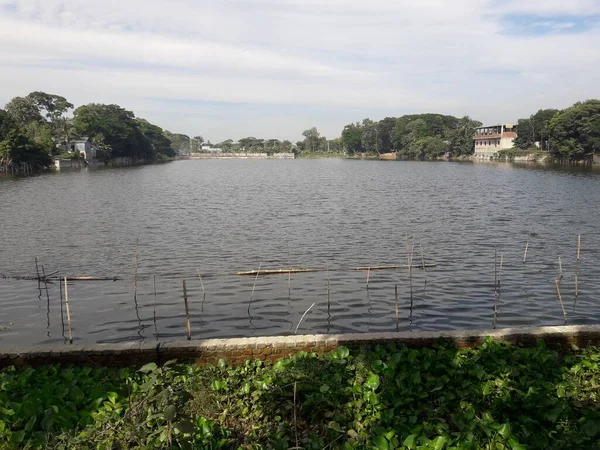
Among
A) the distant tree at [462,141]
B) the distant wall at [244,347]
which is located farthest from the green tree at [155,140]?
the distant wall at [244,347]

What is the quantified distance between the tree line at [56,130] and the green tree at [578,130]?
77967 millimetres

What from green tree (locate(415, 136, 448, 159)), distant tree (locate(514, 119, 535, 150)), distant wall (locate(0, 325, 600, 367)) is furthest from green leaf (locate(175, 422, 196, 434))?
green tree (locate(415, 136, 448, 159))

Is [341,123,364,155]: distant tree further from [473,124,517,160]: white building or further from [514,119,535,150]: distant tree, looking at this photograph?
[514,119,535,150]: distant tree

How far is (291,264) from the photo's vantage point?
17.0 m

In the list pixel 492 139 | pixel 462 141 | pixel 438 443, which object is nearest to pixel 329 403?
pixel 438 443

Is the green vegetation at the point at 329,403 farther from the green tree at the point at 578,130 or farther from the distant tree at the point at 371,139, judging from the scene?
the distant tree at the point at 371,139

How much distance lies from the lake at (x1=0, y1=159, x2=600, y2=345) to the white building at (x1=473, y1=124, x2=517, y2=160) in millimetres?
71118

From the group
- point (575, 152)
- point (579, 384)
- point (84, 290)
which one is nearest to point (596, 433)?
point (579, 384)

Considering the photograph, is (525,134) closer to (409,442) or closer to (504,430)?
(504,430)

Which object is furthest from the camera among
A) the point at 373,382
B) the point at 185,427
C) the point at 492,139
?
the point at 492,139

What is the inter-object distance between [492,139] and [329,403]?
107703mm

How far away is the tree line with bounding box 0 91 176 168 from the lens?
63531mm

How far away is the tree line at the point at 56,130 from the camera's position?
63.5 meters

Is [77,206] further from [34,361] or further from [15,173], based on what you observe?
[15,173]
